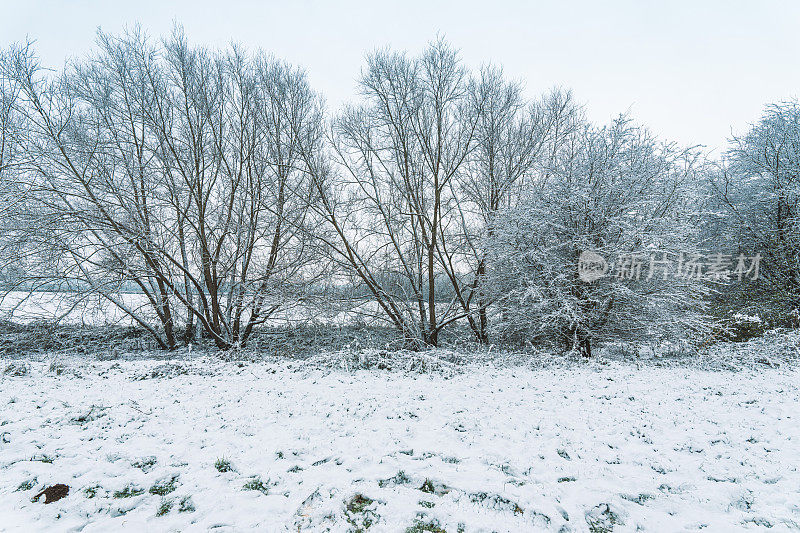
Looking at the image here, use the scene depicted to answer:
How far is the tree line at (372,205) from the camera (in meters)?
9.70

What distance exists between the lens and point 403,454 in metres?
4.16

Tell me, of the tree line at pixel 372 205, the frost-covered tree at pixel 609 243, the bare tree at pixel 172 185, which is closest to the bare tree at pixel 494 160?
the tree line at pixel 372 205

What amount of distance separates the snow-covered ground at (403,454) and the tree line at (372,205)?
3.79 m

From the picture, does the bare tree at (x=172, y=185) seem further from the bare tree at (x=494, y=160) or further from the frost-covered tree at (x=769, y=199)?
the frost-covered tree at (x=769, y=199)

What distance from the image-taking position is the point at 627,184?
9547 millimetres

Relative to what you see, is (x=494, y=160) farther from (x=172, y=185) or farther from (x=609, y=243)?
(x=172, y=185)

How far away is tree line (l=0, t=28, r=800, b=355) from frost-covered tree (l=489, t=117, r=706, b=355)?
6 cm

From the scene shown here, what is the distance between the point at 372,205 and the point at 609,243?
7330mm

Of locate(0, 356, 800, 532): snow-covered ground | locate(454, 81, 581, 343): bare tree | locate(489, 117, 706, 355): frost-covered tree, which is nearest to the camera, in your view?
locate(0, 356, 800, 532): snow-covered ground

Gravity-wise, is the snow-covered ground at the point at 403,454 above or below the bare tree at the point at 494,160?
below

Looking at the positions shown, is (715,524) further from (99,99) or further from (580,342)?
(99,99)

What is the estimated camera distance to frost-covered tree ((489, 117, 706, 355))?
937 cm

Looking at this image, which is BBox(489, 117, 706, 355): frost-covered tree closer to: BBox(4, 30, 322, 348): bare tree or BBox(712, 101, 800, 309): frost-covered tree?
BBox(712, 101, 800, 309): frost-covered tree

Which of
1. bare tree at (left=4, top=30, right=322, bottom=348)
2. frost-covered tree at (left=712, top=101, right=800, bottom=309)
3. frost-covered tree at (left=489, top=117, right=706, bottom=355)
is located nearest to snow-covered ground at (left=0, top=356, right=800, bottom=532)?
frost-covered tree at (left=489, top=117, right=706, bottom=355)
